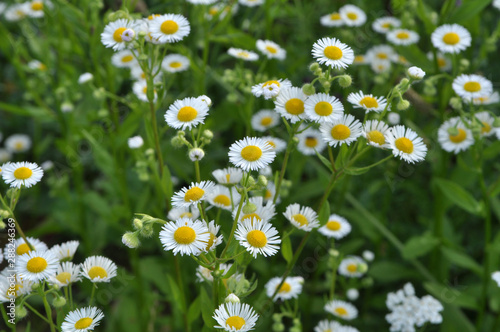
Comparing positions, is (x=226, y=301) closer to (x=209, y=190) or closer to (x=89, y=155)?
(x=209, y=190)

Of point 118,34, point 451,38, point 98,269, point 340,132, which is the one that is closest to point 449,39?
point 451,38

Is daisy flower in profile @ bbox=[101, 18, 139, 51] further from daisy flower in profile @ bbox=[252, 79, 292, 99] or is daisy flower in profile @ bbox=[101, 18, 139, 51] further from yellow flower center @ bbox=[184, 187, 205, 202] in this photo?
yellow flower center @ bbox=[184, 187, 205, 202]

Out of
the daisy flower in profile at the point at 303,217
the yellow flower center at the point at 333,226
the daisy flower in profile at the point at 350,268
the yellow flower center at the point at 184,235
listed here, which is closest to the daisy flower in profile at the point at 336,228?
the yellow flower center at the point at 333,226

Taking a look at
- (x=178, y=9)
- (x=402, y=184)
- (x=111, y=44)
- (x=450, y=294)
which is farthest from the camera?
(x=402, y=184)

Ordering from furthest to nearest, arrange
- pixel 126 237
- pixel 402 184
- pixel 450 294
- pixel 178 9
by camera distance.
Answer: pixel 402 184 < pixel 178 9 < pixel 450 294 < pixel 126 237

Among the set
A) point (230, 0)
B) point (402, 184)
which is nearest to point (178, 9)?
point (230, 0)

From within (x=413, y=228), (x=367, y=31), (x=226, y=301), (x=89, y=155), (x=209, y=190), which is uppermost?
(x=367, y=31)

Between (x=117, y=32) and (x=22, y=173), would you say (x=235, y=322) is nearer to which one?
(x=22, y=173)

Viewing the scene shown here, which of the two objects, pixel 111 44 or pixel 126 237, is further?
pixel 111 44
